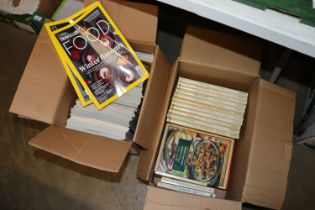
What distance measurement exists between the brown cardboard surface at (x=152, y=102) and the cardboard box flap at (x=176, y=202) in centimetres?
20

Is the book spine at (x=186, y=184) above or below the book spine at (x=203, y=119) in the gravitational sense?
below

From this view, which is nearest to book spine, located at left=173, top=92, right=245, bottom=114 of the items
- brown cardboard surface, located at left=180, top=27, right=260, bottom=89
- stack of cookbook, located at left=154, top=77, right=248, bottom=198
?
stack of cookbook, located at left=154, top=77, right=248, bottom=198

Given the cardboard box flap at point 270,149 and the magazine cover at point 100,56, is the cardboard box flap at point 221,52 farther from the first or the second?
the magazine cover at point 100,56

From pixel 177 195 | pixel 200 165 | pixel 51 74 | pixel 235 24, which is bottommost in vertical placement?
pixel 177 195

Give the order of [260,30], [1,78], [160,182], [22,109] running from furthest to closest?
[1,78]
[160,182]
[22,109]
[260,30]

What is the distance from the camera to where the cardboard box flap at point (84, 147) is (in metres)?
0.92

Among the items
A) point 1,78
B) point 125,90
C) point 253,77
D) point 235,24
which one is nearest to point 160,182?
point 125,90

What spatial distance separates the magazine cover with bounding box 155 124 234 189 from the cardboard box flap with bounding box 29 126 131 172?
21cm

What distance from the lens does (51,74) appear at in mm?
1031

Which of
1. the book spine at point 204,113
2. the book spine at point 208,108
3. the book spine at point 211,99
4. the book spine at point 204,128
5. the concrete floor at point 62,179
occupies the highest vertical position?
the book spine at point 211,99

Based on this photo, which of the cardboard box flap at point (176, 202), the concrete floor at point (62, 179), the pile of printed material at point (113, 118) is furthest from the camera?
the concrete floor at point (62, 179)

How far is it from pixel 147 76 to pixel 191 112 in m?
→ 0.22

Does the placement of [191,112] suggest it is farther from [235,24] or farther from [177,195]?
[235,24]

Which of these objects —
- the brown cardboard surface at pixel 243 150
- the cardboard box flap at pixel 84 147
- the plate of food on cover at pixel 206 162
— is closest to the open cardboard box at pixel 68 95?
the cardboard box flap at pixel 84 147
